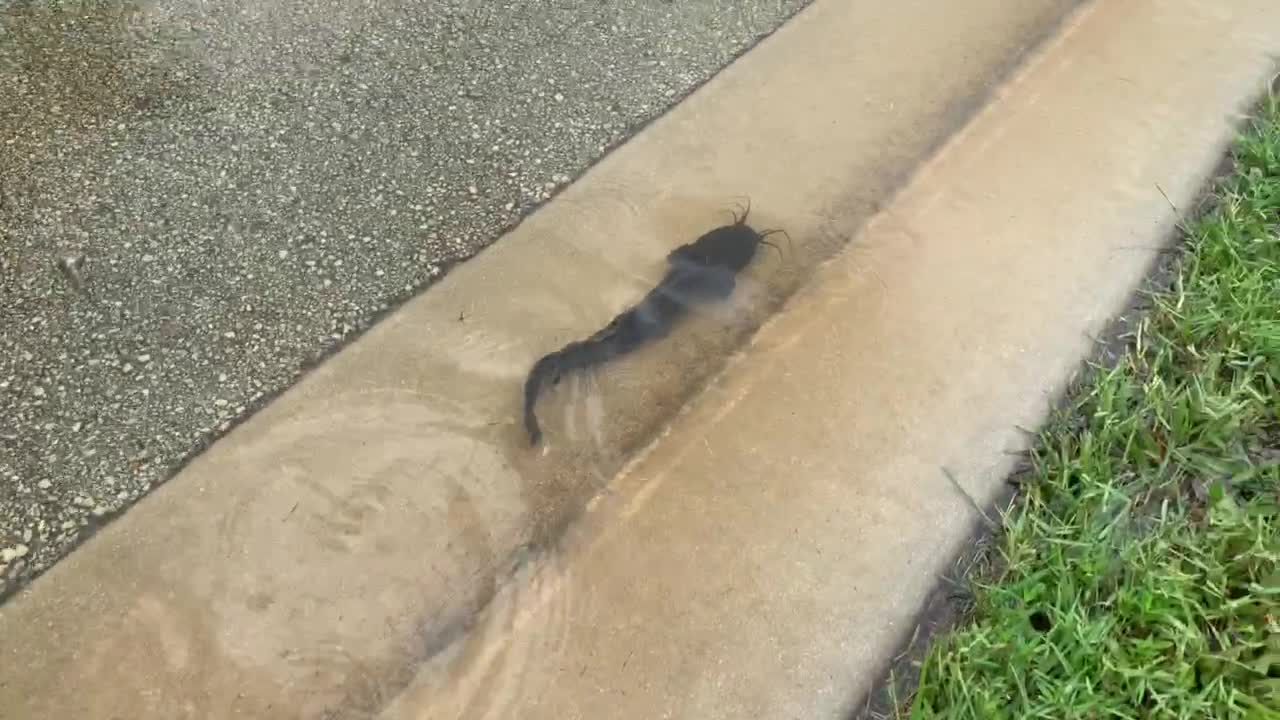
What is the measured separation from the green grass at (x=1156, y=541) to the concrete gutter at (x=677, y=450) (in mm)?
140

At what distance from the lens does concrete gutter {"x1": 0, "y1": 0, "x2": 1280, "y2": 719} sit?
185cm

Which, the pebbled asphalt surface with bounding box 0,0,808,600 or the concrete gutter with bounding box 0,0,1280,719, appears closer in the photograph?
the concrete gutter with bounding box 0,0,1280,719

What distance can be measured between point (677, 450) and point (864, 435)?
45 cm

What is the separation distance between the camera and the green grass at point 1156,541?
180 centimetres

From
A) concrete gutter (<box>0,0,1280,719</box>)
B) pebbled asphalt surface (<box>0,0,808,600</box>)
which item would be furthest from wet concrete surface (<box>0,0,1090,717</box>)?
pebbled asphalt surface (<box>0,0,808,600</box>)

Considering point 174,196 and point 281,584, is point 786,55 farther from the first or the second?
point 281,584

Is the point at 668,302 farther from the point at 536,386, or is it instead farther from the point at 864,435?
the point at 864,435

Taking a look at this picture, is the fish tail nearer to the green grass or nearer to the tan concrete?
the tan concrete

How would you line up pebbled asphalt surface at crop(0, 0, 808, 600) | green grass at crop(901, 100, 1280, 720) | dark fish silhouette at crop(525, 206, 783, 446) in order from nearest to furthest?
green grass at crop(901, 100, 1280, 720), pebbled asphalt surface at crop(0, 0, 808, 600), dark fish silhouette at crop(525, 206, 783, 446)

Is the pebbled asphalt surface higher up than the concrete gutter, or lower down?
higher up

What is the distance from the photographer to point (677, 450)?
219 centimetres

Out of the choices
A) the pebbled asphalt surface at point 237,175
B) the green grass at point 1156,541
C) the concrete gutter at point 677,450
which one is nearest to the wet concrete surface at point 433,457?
the concrete gutter at point 677,450

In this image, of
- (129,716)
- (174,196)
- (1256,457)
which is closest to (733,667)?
(129,716)

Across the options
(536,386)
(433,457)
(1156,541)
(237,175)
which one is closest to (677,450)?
(536,386)
